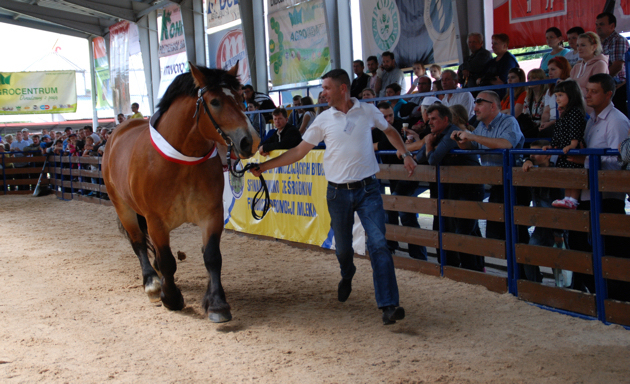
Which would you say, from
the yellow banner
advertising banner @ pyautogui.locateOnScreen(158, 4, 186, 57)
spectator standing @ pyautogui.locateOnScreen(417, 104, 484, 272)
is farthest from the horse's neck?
advertising banner @ pyautogui.locateOnScreen(158, 4, 186, 57)

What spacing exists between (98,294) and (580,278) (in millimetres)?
4494

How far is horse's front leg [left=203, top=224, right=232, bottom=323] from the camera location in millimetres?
4180

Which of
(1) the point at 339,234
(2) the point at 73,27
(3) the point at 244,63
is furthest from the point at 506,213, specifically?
(2) the point at 73,27

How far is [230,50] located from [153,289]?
12251 millimetres

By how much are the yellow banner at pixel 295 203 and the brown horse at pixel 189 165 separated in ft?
7.45

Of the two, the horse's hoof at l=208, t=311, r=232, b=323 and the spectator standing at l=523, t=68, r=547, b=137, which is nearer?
the horse's hoof at l=208, t=311, r=232, b=323

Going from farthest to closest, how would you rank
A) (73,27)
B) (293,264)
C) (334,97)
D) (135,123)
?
1. (73,27)
2. (293,264)
3. (135,123)
4. (334,97)

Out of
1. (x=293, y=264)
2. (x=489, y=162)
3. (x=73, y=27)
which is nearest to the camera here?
(x=489, y=162)

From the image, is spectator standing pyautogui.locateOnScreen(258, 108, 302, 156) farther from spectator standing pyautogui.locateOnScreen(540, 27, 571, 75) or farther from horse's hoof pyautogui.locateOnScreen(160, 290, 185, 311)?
spectator standing pyautogui.locateOnScreen(540, 27, 571, 75)

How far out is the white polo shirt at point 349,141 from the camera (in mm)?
3922

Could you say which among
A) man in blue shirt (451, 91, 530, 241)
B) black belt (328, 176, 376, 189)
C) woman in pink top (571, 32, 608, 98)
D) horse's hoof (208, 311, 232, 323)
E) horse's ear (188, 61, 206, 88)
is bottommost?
horse's hoof (208, 311, 232, 323)

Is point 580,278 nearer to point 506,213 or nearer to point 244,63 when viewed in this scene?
point 506,213

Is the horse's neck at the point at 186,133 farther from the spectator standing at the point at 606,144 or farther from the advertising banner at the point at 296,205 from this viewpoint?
the spectator standing at the point at 606,144

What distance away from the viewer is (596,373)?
2988mm
